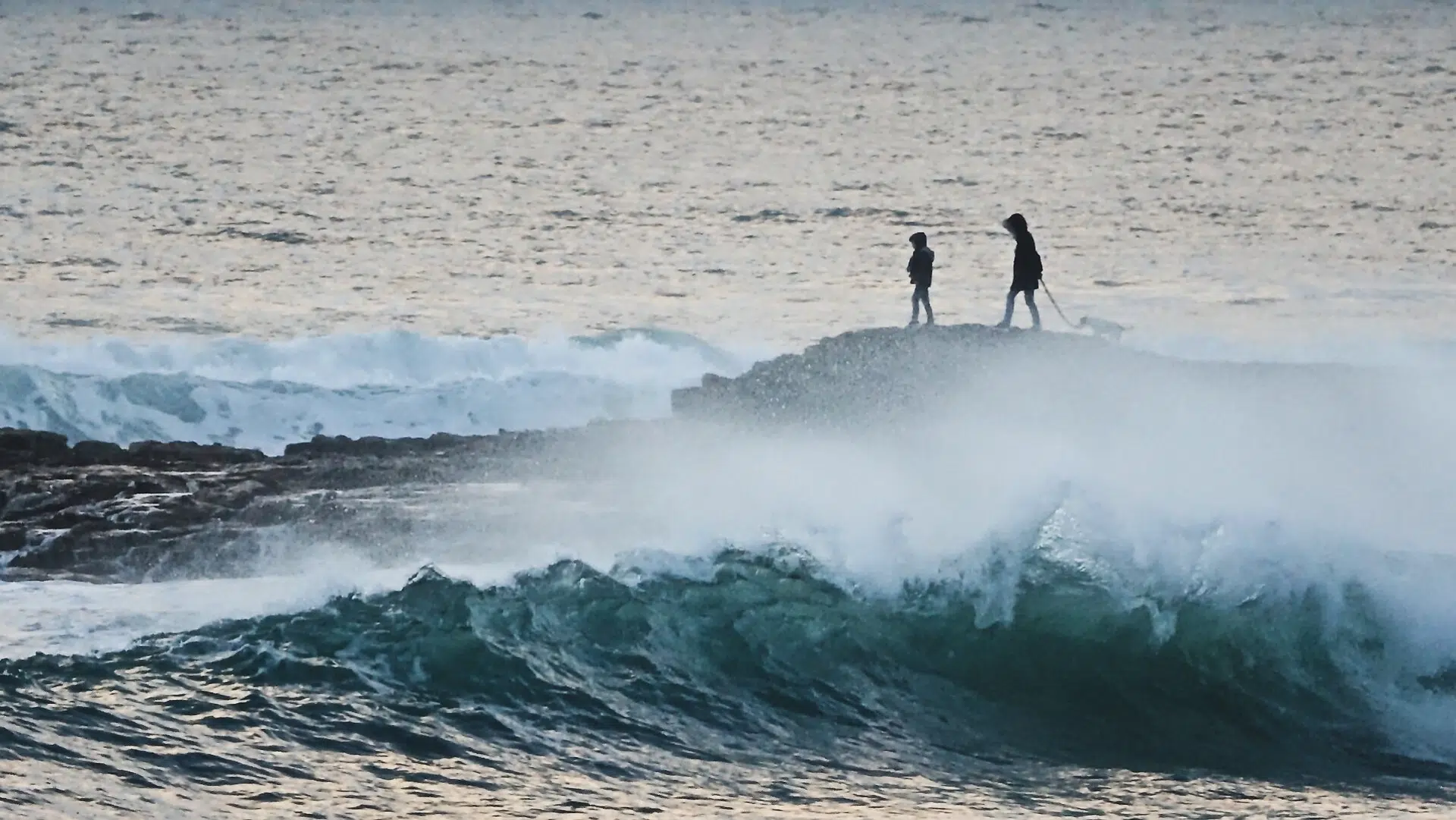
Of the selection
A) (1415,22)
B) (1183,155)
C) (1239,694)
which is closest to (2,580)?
(1239,694)

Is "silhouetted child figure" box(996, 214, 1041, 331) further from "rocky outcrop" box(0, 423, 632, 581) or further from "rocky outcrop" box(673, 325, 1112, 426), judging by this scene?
"rocky outcrop" box(0, 423, 632, 581)

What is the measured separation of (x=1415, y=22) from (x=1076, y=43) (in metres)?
13.1

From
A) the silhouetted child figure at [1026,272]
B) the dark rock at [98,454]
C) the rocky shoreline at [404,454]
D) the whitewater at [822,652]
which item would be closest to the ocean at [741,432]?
the whitewater at [822,652]

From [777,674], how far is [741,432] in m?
7.30

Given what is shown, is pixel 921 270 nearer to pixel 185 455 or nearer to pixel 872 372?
pixel 872 372

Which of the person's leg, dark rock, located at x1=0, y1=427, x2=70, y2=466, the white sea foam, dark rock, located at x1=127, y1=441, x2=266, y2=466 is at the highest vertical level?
the person's leg

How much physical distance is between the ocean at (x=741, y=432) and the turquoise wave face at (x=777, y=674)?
0.14 feet

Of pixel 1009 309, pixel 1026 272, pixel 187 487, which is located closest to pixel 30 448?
pixel 187 487

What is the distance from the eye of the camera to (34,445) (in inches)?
816

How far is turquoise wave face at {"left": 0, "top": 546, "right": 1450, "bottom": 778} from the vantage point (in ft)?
38.4

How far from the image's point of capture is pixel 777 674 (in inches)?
514

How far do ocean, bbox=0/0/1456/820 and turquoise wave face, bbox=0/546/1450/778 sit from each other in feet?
0.14

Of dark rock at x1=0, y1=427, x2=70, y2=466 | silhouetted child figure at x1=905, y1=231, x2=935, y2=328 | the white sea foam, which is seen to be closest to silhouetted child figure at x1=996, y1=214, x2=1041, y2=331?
silhouetted child figure at x1=905, y1=231, x2=935, y2=328

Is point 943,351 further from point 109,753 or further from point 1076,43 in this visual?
point 1076,43
